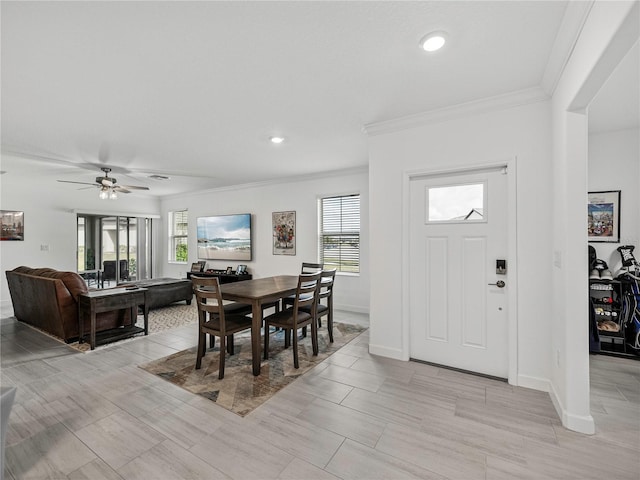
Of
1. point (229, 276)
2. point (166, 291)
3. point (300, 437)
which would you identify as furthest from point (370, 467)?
point (229, 276)

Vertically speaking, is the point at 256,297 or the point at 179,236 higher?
the point at 179,236

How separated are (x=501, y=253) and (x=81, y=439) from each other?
3.53 meters

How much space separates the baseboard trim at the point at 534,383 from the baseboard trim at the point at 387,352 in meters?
1.00

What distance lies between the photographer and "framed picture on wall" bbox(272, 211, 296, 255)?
615 cm

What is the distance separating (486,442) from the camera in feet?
6.28

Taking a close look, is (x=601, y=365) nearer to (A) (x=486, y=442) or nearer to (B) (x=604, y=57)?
(A) (x=486, y=442)

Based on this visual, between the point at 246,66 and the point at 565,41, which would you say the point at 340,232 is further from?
the point at 565,41

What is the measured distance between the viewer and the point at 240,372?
2.91 metres

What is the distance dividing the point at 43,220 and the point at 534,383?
889cm

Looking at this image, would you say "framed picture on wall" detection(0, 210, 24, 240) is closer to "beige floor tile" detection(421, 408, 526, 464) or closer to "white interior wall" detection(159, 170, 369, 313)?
"white interior wall" detection(159, 170, 369, 313)

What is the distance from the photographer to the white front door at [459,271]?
276 cm

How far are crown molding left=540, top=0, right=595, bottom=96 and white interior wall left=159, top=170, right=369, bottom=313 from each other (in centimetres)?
317

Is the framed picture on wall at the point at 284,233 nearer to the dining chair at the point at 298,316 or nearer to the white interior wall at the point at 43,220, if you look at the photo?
the dining chair at the point at 298,316

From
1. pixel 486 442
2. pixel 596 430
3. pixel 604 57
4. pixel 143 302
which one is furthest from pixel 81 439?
pixel 604 57
